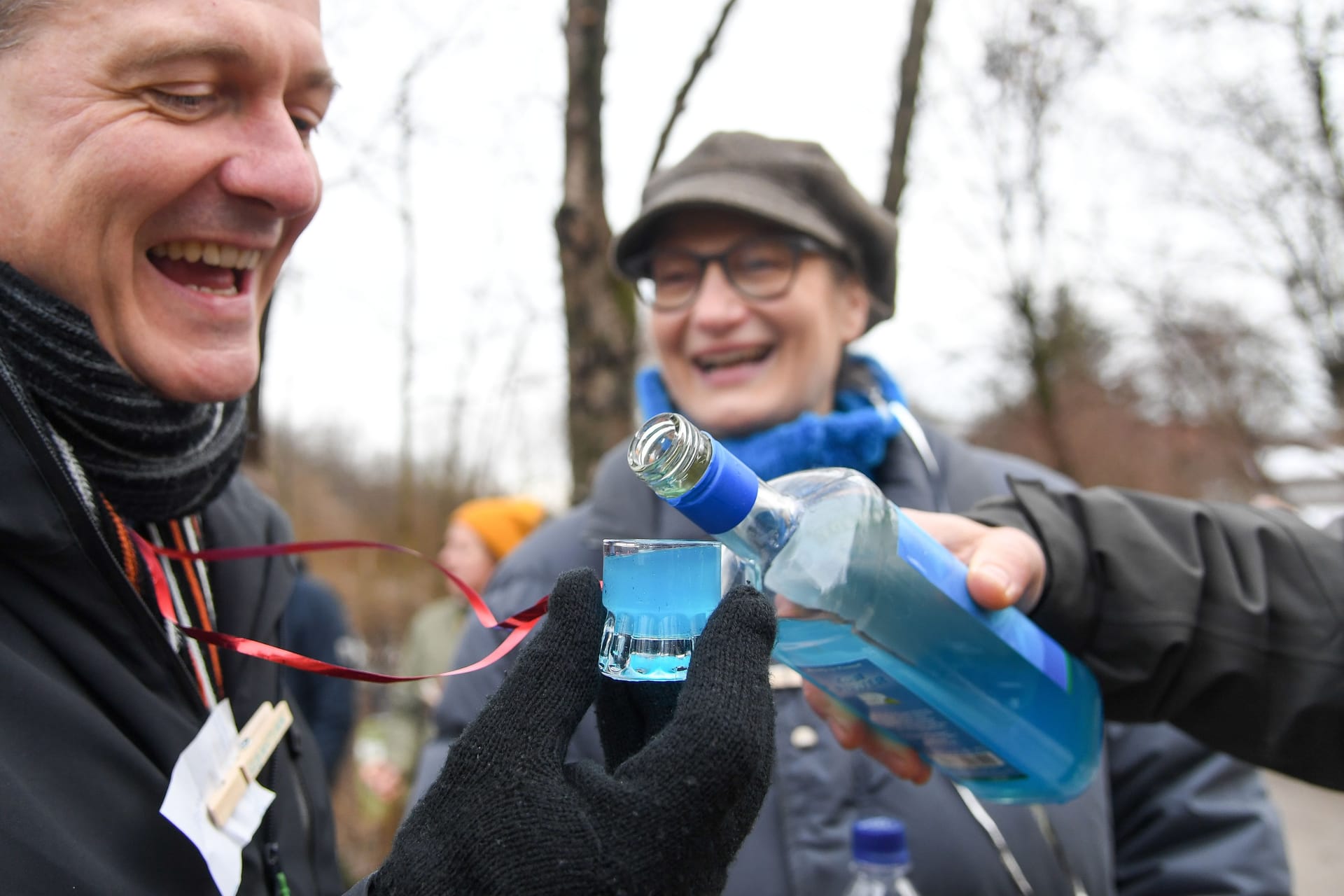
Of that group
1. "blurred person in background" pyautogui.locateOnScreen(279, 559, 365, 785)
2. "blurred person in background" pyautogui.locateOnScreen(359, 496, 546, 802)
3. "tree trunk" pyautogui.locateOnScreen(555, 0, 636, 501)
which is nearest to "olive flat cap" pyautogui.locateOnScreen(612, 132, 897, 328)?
"tree trunk" pyautogui.locateOnScreen(555, 0, 636, 501)

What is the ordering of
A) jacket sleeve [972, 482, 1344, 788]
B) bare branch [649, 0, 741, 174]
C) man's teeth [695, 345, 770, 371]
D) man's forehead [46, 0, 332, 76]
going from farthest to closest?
bare branch [649, 0, 741, 174] → man's teeth [695, 345, 770, 371] → jacket sleeve [972, 482, 1344, 788] → man's forehead [46, 0, 332, 76]

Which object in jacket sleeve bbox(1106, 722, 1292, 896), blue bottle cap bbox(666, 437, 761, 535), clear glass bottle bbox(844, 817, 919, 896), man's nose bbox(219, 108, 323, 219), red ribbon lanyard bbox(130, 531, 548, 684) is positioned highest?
man's nose bbox(219, 108, 323, 219)

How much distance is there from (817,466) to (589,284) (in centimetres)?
234

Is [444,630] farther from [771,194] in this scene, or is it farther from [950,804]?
[950,804]

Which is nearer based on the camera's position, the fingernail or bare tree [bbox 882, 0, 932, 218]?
the fingernail

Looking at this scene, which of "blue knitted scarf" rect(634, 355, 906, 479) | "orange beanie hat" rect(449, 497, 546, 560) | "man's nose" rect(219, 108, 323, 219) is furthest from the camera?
"orange beanie hat" rect(449, 497, 546, 560)

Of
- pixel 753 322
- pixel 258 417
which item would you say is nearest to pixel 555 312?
pixel 258 417

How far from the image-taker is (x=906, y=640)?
135 cm

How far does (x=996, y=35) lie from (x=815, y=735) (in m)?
8.64

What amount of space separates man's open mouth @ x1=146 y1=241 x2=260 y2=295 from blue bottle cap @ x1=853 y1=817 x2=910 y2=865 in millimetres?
1468

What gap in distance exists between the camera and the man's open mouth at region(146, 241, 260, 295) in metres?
1.43

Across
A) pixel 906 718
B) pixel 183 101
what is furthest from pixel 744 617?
pixel 183 101

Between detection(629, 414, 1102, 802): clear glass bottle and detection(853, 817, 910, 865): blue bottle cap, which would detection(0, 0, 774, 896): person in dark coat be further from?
detection(853, 817, 910, 865): blue bottle cap

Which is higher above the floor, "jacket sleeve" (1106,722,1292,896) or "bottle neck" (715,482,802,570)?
"bottle neck" (715,482,802,570)
